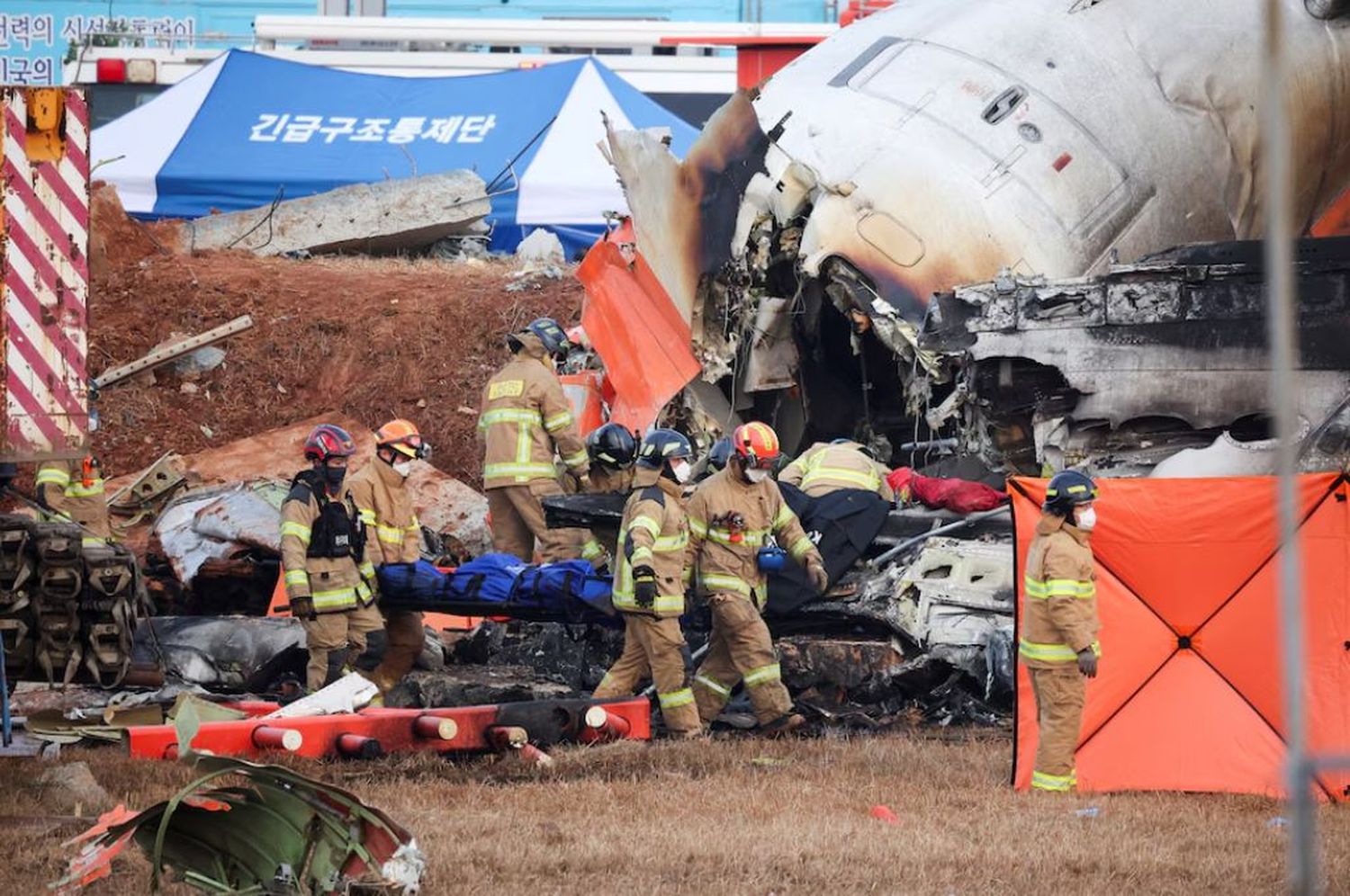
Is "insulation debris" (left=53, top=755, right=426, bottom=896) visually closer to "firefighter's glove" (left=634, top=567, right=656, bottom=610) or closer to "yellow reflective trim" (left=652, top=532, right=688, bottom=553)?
"firefighter's glove" (left=634, top=567, right=656, bottom=610)

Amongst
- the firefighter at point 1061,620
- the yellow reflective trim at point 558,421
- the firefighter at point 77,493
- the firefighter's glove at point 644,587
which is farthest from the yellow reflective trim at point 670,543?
the firefighter at point 77,493

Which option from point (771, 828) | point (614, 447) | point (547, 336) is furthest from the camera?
point (547, 336)

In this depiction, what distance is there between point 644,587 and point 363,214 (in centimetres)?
1240

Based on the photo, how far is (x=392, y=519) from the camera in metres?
9.94

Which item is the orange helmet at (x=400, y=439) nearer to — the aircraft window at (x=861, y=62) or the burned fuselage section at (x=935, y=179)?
the burned fuselage section at (x=935, y=179)

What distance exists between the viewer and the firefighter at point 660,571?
28.9 feet

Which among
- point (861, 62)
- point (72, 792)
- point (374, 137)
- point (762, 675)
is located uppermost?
point (861, 62)

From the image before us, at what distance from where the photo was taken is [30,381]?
691 centimetres

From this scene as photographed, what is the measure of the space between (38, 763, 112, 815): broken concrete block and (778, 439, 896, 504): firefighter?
4.52 metres

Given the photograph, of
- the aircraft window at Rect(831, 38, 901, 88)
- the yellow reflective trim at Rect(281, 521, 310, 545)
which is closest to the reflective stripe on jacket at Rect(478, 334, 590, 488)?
the yellow reflective trim at Rect(281, 521, 310, 545)

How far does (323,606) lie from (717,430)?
13.5 ft

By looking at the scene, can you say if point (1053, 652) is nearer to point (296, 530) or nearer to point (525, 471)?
point (296, 530)

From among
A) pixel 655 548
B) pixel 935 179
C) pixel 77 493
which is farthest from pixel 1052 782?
pixel 77 493

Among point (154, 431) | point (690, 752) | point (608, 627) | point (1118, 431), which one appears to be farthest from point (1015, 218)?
point (154, 431)
